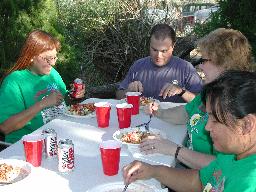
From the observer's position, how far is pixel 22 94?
299cm

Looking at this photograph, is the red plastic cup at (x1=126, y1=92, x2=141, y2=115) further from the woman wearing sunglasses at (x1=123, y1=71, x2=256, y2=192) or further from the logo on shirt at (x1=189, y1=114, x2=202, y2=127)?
the woman wearing sunglasses at (x1=123, y1=71, x2=256, y2=192)

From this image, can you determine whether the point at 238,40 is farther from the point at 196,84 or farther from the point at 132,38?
the point at 132,38

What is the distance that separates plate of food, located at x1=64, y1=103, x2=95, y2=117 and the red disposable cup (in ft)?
2.92

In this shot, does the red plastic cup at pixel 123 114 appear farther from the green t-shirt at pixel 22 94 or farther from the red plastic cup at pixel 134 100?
the green t-shirt at pixel 22 94

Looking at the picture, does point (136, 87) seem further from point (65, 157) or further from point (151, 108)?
point (65, 157)

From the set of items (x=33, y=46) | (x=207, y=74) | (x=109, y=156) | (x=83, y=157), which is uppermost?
(x=33, y=46)

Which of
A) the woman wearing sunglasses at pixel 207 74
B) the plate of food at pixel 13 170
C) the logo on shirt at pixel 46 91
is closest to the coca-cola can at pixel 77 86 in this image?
the logo on shirt at pixel 46 91

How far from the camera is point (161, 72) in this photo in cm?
380

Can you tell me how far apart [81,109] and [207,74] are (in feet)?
3.30

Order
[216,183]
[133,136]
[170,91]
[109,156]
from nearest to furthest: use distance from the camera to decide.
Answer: [216,183] < [109,156] < [133,136] < [170,91]

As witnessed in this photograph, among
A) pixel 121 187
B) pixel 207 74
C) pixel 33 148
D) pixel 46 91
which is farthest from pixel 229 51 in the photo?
pixel 46 91

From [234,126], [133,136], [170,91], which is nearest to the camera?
[234,126]

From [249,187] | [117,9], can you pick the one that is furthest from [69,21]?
[249,187]

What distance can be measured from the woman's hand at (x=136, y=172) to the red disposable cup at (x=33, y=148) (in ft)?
1.64
